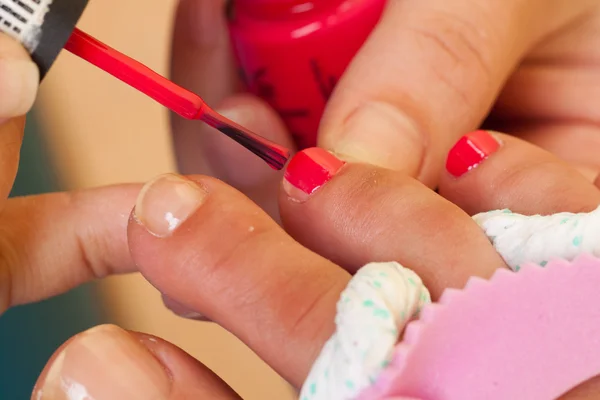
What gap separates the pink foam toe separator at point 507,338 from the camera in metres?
0.26

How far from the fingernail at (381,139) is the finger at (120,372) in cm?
17

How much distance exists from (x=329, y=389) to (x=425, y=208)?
0.44ft

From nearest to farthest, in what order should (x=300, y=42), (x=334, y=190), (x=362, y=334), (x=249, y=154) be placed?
(x=362, y=334)
(x=334, y=190)
(x=300, y=42)
(x=249, y=154)

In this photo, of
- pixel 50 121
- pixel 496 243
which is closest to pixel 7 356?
pixel 50 121

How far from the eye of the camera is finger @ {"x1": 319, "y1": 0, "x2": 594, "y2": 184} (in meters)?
0.44

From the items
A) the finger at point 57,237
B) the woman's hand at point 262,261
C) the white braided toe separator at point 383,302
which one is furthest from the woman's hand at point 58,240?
the white braided toe separator at point 383,302

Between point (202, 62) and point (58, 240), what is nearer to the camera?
point (58, 240)

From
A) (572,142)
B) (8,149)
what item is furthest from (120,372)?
(572,142)

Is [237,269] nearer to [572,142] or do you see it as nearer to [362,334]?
[362,334]

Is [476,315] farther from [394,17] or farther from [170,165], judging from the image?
[170,165]

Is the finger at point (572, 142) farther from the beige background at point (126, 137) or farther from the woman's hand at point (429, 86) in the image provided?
the beige background at point (126, 137)

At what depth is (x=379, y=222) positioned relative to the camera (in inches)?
13.9

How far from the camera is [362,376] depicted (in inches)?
10.0

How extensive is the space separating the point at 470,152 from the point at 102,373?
0.88ft
